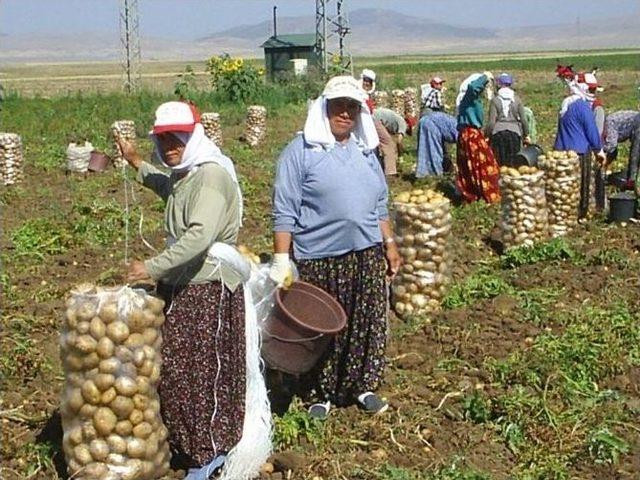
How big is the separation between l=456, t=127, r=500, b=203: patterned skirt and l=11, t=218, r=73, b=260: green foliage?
157 inches

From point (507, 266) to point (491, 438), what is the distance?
3313 mm

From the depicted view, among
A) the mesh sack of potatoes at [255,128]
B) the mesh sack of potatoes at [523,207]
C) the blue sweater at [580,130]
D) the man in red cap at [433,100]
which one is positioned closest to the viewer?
the mesh sack of potatoes at [523,207]

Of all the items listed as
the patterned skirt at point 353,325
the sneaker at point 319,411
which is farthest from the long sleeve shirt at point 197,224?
the sneaker at point 319,411

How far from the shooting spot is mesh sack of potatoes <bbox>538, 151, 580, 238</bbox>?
27.9 ft

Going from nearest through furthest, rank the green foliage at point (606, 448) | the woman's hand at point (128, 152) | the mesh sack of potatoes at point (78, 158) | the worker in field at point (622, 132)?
the woman's hand at point (128, 152) → the green foliage at point (606, 448) → the worker in field at point (622, 132) → the mesh sack of potatoes at point (78, 158)

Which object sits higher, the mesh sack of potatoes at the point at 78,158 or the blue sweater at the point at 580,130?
the blue sweater at the point at 580,130

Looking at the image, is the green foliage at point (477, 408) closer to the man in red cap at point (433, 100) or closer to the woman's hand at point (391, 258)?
the woman's hand at point (391, 258)

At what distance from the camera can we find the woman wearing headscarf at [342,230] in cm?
439

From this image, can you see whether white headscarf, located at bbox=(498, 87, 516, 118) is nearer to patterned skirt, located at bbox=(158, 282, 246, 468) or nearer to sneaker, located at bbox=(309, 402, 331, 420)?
sneaker, located at bbox=(309, 402, 331, 420)

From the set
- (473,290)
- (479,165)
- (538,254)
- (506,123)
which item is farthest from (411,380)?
(506,123)

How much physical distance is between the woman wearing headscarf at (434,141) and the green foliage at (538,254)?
350 centimetres

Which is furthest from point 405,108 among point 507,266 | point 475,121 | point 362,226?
point 362,226

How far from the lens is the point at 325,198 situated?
443 centimetres

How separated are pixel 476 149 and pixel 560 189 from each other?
4.74 feet
